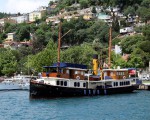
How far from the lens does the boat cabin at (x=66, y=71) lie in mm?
68562

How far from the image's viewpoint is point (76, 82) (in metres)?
69.9

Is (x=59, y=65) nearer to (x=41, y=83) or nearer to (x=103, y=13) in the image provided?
(x=41, y=83)

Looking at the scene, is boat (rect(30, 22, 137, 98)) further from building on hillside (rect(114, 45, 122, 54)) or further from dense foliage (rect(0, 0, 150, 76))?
building on hillside (rect(114, 45, 122, 54))

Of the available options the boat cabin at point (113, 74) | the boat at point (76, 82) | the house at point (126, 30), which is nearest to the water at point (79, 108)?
the boat at point (76, 82)

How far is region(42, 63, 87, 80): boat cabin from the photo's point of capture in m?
68.6

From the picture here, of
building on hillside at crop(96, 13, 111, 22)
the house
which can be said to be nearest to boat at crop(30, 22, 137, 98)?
the house

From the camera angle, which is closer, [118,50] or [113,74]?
[113,74]

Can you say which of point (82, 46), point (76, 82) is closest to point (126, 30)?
point (82, 46)

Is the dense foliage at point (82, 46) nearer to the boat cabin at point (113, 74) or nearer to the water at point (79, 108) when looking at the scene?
the boat cabin at point (113, 74)

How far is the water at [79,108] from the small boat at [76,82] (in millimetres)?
1924

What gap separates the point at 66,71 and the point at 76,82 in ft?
6.92

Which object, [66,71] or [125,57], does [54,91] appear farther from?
[125,57]

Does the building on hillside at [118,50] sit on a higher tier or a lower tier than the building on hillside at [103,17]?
lower

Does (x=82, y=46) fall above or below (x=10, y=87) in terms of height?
above
